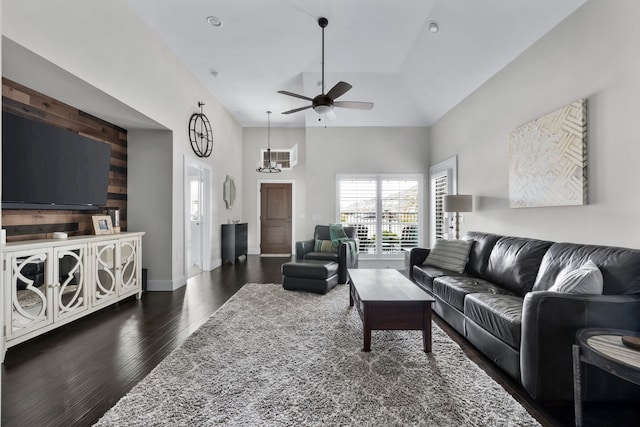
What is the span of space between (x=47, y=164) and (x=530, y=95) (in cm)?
499

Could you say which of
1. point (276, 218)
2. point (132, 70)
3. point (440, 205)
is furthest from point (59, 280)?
point (440, 205)

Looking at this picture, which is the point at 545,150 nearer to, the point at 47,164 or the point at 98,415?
the point at 98,415

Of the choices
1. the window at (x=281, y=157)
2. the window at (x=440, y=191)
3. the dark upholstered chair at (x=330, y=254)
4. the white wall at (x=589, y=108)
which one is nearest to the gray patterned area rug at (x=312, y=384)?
the white wall at (x=589, y=108)

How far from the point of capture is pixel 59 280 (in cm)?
282

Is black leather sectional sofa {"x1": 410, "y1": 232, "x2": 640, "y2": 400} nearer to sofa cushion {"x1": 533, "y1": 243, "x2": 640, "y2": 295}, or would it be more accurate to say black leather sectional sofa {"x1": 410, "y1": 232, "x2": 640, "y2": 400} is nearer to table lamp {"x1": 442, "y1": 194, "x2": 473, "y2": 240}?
sofa cushion {"x1": 533, "y1": 243, "x2": 640, "y2": 295}

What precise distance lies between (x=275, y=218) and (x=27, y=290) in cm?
575

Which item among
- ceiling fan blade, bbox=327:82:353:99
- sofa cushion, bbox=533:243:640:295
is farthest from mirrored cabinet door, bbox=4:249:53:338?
sofa cushion, bbox=533:243:640:295

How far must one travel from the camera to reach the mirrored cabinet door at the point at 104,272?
324 cm

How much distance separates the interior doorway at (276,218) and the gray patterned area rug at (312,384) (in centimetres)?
511

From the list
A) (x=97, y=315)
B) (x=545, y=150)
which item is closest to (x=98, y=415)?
(x=97, y=315)

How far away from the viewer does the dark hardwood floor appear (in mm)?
1759

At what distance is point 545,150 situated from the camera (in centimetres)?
298

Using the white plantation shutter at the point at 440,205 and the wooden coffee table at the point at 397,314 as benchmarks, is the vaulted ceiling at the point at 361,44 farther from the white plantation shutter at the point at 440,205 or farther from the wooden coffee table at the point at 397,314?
the wooden coffee table at the point at 397,314

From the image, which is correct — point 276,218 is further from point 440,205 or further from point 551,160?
point 551,160
